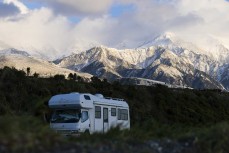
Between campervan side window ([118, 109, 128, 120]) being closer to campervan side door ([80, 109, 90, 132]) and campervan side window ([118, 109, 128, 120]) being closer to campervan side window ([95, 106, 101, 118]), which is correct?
campervan side window ([95, 106, 101, 118])

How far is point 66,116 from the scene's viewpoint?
21891 mm

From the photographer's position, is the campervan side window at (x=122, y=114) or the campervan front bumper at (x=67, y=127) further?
the campervan side window at (x=122, y=114)

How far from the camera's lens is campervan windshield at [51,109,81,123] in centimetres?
2166

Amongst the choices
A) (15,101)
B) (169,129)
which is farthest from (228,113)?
(169,129)

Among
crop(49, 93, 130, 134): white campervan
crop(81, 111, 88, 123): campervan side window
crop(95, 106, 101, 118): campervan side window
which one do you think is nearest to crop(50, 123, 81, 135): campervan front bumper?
crop(49, 93, 130, 134): white campervan

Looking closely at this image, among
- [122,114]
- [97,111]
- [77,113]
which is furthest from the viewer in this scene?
[122,114]

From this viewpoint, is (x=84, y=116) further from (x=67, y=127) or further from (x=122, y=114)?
(x=122, y=114)

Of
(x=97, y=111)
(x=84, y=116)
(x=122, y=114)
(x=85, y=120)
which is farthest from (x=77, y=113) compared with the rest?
(x=122, y=114)

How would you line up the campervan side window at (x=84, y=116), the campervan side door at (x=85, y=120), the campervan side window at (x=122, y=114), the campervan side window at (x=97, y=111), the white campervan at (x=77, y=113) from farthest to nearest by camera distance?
the campervan side window at (x=122, y=114)
the campervan side window at (x=97, y=111)
the campervan side window at (x=84, y=116)
the campervan side door at (x=85, y=120)
the white campervan at (x=77, y=113)

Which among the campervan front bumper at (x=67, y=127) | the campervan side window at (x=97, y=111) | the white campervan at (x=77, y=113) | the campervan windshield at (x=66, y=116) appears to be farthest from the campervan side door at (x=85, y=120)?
the campervan side window at (x=97, y=111)

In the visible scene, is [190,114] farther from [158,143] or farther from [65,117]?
[158,143]

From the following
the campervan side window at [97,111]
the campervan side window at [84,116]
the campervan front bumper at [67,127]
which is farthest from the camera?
the campervan side window at [97,111]

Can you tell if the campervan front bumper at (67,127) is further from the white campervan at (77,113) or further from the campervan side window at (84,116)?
the campervan side window at (84,116)

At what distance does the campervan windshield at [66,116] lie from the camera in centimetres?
2166
